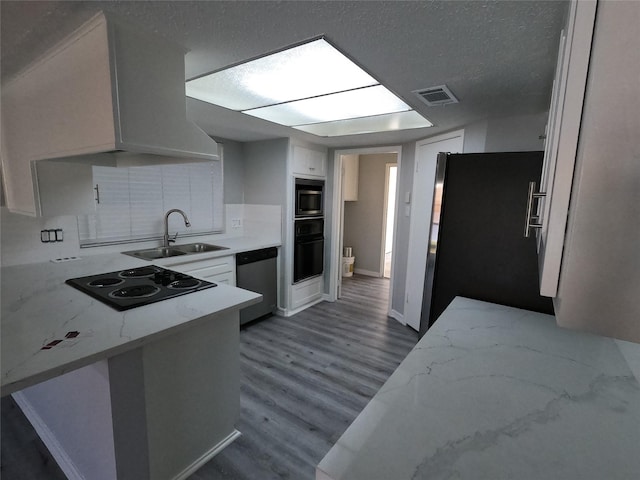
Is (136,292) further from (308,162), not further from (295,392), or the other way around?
(308,162)

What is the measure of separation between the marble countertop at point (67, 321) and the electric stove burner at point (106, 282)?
11cm

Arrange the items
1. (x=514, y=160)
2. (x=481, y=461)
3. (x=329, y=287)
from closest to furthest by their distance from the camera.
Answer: (x=481, y=461) < (x=514, y=160) < (x=329, y=287)

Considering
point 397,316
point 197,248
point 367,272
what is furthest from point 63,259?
point 367,272

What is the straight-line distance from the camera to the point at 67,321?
1.32 metres

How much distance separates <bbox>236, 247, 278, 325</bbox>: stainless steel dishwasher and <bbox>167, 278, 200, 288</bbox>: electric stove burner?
1277 millimetres

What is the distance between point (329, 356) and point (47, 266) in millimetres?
2357

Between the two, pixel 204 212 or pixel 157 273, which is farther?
pixel 204 212

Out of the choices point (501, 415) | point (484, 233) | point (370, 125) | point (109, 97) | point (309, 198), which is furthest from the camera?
point (309, 198)

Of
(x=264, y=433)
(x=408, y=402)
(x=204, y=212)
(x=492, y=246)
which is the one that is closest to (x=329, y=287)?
(x=204, y=212)

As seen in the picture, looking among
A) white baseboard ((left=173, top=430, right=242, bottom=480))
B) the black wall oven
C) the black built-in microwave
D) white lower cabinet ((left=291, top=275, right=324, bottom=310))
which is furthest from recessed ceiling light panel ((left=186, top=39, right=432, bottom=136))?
white baseboard ((left=173, top=430, right=242, bottom=480))

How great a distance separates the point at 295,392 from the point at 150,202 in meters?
2.32

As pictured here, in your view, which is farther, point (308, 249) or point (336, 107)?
point (308, 249)

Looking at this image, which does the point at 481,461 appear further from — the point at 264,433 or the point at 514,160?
the point at 264,433

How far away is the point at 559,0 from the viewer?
3.13 ft
